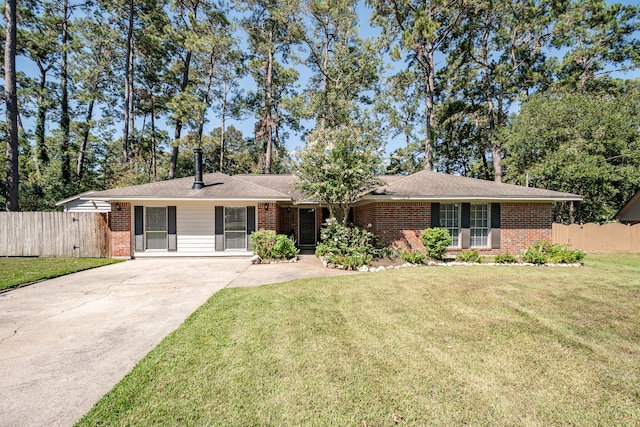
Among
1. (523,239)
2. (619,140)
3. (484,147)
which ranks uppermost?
(484,147)

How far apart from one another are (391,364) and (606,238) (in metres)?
16.9

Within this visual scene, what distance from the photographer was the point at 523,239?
10.4 meters

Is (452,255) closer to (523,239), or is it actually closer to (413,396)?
(523,239)

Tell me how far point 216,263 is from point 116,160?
21565mm

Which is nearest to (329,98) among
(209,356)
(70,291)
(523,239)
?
(523,239)

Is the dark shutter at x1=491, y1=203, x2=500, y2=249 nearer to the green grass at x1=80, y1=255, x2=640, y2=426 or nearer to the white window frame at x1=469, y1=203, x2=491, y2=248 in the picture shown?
the white window frame at x1=469, y1=203, x2=491, y2=248

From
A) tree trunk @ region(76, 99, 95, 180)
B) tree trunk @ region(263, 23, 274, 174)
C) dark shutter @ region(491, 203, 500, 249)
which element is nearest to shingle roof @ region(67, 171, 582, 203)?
dark shutter @ region(491, 203, 500, 249)

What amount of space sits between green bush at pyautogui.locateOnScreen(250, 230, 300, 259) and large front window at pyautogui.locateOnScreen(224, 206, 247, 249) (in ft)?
4.44

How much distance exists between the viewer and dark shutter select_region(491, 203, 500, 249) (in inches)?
404

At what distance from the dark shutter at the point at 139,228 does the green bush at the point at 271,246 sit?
4.74 metres

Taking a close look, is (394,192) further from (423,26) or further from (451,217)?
(423,26)

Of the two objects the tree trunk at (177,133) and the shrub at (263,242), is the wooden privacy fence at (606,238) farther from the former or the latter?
the tree trunk at (177,133)

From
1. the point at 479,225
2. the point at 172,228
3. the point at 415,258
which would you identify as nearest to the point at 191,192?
the point at 172,228

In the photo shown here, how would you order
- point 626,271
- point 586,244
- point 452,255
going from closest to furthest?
point 626,271, point 452,255, point 586,244
